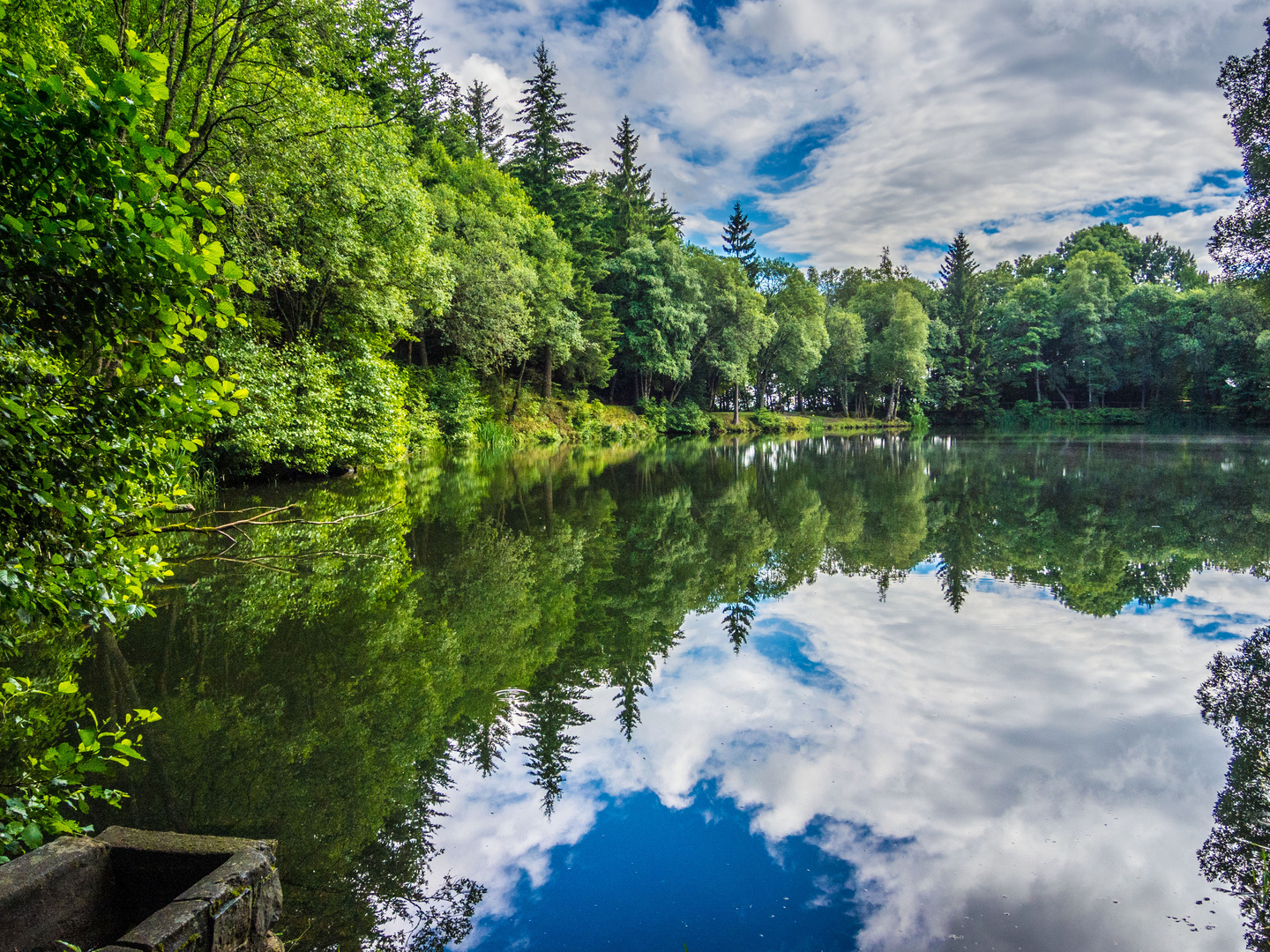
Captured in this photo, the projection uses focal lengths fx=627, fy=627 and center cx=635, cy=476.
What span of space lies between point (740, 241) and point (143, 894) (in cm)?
5853

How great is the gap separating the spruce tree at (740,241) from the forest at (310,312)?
208 mm

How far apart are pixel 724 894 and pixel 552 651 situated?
2.75 m

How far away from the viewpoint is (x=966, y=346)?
58375 millimetres

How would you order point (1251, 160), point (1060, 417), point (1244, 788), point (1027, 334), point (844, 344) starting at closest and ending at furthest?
point (1244, 788)
point (1251, 160)
point (844, 344)
point (1060, 417)
point (1027, 334)

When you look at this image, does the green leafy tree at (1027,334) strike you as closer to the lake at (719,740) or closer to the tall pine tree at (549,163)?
the tall pine tree at (549,163)

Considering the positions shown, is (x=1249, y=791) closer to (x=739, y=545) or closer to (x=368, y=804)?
(x=368, y=804)

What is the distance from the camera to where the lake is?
259 cm

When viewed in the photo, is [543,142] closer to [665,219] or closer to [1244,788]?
[665,219]

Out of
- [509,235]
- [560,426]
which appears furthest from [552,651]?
[560,426]

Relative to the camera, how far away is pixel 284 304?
55.2 feet

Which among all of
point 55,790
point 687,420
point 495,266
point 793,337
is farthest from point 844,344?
point 55,790

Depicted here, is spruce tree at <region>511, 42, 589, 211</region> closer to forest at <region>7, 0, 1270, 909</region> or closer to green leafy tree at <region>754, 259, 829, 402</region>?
forest at <region>7, 0, 1270, 909</region>

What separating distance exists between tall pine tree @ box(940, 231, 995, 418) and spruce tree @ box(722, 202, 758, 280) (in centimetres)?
1981

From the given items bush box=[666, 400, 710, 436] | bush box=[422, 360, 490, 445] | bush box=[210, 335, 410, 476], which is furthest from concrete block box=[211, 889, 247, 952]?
bush box=[666, 400, 710, 436]
